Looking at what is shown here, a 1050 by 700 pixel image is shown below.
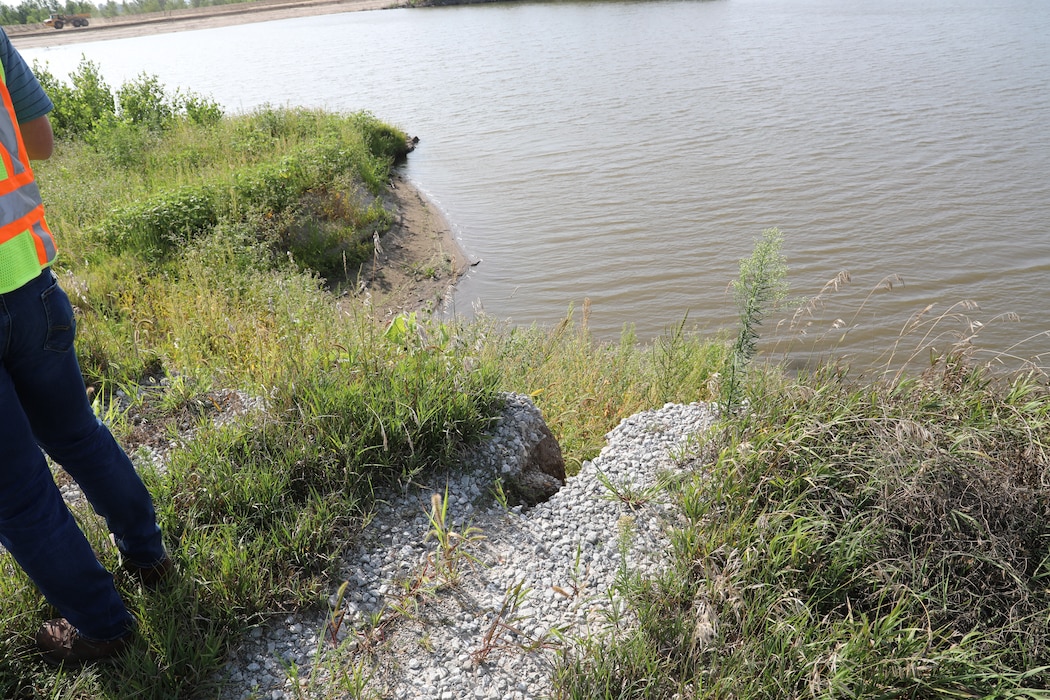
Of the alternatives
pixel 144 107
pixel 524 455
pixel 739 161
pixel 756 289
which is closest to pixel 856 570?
pixel 756 289

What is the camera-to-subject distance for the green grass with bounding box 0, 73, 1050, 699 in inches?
106

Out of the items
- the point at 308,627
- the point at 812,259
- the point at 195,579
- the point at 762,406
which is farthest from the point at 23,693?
the point at 812,259

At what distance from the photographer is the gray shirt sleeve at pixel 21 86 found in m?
2.61

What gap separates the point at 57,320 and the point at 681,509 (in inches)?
117

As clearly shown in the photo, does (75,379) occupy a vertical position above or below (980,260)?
above

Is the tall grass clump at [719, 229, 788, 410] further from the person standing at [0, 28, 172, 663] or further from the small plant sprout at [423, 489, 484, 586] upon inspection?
the person standing at [0, 28, 172, 663]

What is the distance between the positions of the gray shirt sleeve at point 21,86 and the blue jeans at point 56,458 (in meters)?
0.75

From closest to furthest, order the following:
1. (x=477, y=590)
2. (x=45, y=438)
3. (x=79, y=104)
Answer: (x=45, y=438) < (x=477, y=590) < (x=79, y=104)

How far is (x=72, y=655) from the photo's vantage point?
8.86ft

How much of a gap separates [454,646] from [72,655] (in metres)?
1.55

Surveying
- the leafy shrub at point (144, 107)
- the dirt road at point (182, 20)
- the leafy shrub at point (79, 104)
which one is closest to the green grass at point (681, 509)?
the leafy shrub at point (144, 107)

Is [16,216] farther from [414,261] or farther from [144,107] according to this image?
[144,107]

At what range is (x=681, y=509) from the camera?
3.53 m

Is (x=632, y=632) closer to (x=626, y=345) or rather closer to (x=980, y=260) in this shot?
(x=626, y=345)
